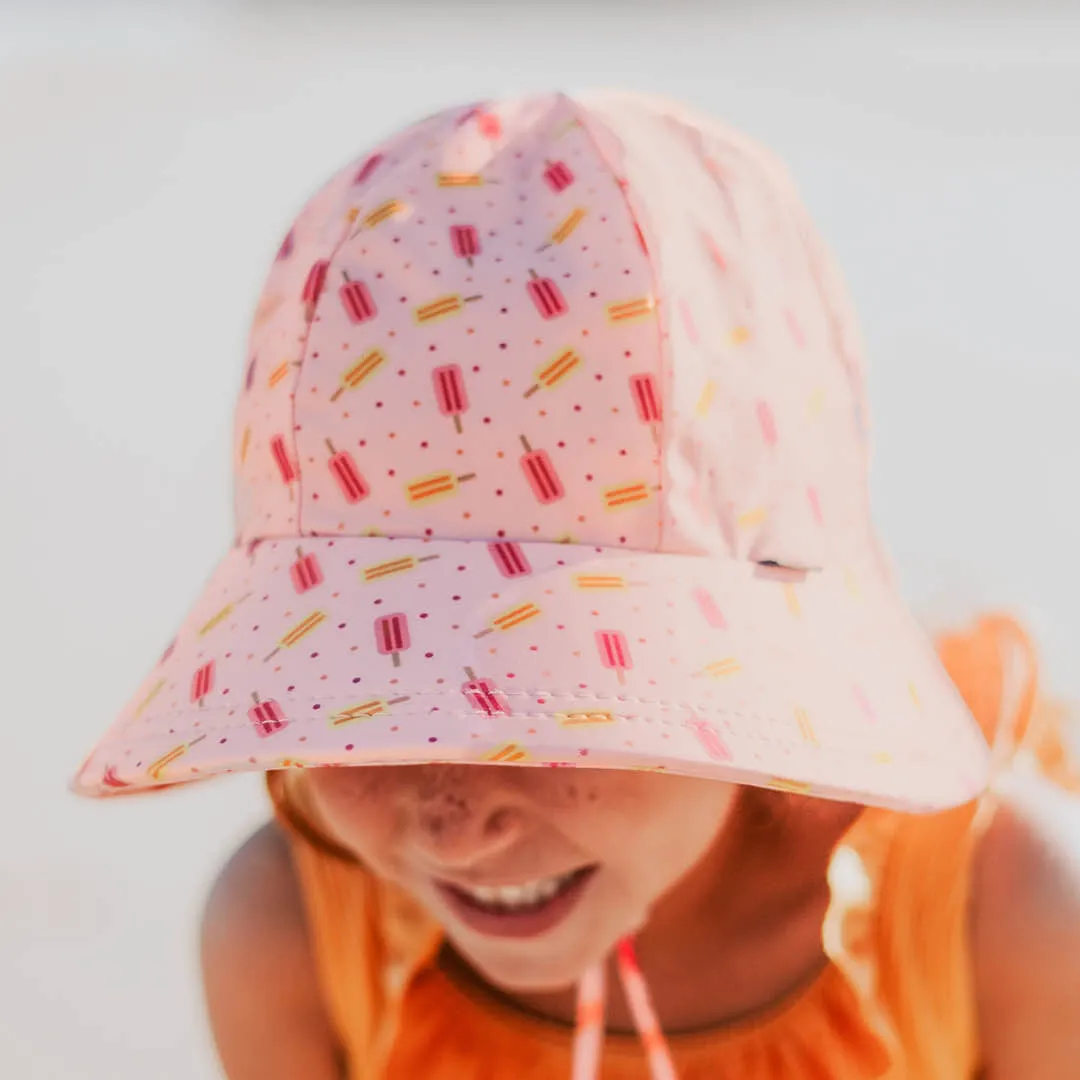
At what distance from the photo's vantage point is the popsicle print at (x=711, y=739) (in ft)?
1.35

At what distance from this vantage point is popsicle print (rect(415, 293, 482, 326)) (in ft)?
1.57

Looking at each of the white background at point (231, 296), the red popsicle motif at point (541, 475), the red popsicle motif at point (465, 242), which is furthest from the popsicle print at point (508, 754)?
the white background at point (231, 296)

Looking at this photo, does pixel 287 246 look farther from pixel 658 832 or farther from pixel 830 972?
pixel 830 972

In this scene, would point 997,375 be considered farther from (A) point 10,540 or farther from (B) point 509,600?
(A) point 10,540

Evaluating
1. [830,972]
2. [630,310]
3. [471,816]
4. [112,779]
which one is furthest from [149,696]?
[830,972]

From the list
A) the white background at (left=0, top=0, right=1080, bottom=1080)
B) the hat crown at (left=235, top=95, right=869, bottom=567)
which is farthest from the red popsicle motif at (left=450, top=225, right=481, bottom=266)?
the white background at (left=0, top=0, right=1080, bottom=1080)

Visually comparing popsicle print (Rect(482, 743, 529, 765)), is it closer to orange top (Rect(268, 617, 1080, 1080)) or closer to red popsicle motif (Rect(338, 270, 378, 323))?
red popsicle motif (Rect(338, 270, 378, 323))

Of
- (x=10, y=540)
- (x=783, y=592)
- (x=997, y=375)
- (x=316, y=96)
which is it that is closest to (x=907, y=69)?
(x=997, y=375)

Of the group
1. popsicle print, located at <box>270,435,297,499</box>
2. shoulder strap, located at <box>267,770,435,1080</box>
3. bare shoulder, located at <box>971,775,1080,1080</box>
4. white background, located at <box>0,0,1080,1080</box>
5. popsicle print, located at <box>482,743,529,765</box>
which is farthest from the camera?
white background, located at <box>0,0,1080,1080</box>

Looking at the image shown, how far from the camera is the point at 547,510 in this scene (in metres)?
0.46

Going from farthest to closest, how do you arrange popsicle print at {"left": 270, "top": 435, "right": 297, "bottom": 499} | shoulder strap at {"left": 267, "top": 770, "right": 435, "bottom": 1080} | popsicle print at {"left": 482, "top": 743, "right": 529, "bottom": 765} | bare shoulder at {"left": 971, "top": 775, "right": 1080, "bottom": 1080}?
shoulder strap at {"left": 267, "top": 770, "right": 435, "bottom": 1080}, bare shoulder at {"left": 971, "top": 775, "right": 1080, "bottom": 1080}, popsicle print at {"left": 270, "top": 435, "right": 297, "bottom": 499}, popsicle print at {"left": 482, "top": 743, "right": 529, "bottom": 765}

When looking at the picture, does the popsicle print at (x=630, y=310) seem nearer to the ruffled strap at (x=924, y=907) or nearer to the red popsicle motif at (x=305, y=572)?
the red popsicle motif at (x=305, y=572)

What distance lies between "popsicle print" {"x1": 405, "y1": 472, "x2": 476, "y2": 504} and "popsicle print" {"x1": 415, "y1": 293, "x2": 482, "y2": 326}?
0.07 m

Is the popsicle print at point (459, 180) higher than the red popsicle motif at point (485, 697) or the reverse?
higher
